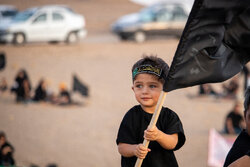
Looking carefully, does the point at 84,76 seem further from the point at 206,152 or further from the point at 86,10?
the point at 86,10

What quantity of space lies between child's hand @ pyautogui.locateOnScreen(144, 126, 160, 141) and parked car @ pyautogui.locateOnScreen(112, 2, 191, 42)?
22.1 metres

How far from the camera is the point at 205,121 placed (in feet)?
46.2

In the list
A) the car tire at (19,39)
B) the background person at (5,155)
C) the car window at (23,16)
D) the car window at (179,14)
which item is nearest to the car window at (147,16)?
the car window at (179,14)

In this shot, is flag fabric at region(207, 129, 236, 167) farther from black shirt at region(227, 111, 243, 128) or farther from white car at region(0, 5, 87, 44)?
white car at region(0, 5, 87, 44)

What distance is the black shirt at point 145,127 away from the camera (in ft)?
11.3

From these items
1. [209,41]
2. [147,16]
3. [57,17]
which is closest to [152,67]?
[209,41]

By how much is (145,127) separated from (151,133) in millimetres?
304

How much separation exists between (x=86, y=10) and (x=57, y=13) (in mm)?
25181

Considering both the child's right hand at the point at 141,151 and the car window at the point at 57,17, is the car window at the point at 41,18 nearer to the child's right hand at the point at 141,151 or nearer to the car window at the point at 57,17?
the car window at the point at 57,17

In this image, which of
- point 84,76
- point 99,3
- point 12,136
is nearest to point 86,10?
point 99,3

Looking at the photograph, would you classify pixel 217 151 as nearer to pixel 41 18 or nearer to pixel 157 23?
pixel 41 18

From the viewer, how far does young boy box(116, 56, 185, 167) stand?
346 centimetres

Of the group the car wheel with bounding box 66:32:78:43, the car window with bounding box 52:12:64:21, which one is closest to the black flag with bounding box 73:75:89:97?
the car window with bounding box 52:12:64:21

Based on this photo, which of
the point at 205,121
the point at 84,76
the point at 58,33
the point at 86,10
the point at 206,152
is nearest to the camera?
the point at 206,152
